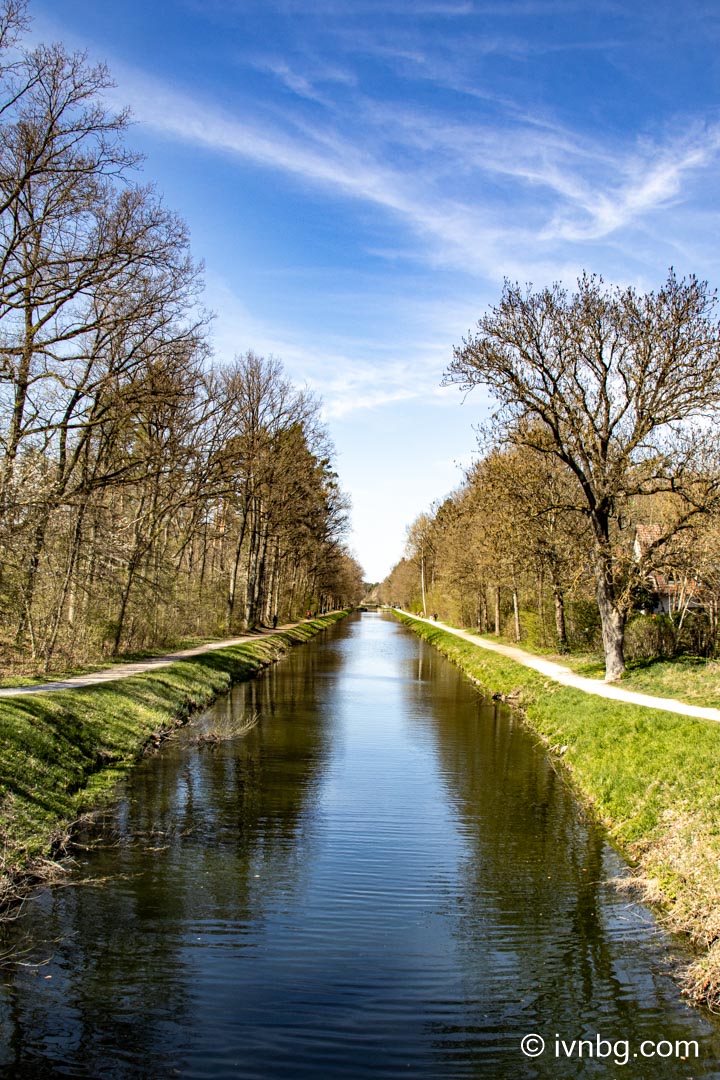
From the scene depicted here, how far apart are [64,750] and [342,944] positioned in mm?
6486

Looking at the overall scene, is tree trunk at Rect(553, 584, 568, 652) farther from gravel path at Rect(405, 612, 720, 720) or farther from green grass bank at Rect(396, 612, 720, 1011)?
green grass bank at Rect(396, 612, 720, 1011)

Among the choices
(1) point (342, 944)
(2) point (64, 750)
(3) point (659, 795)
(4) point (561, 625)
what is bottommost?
(1) point (342, 944)

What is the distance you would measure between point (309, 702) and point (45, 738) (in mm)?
11800

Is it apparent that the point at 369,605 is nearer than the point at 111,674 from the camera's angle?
No

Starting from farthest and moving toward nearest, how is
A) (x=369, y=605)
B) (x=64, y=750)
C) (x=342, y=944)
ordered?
(x=369, y=605)
(x=64, y=750)
(x=342, y=944)

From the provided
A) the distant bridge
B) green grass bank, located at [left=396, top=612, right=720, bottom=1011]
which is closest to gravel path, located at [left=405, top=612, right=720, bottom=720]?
green grass bank, located at [left=396, top=612, right=720, bottom=1011]

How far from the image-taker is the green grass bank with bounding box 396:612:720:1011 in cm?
761

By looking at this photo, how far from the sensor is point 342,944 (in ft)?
24.7

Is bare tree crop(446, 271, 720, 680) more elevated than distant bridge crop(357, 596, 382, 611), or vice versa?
bare tree crop(446, 271, 720, 680)

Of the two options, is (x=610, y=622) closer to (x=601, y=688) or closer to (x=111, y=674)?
(x=601, y=688)

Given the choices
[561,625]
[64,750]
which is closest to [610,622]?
[561,625]

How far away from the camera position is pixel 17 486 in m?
15.4

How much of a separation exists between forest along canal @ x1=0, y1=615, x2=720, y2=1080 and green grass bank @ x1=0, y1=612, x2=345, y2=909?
0.50 meters

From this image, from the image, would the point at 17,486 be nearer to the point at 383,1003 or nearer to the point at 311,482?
the point at 383,1003
